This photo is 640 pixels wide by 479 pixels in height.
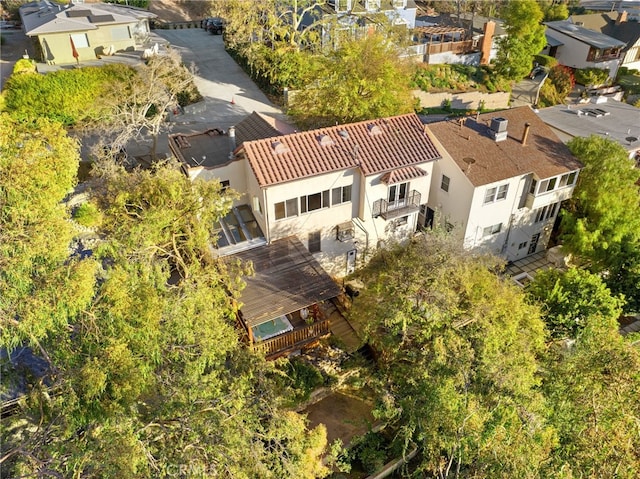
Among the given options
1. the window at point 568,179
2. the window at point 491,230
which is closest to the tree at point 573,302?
the window at point 491,230

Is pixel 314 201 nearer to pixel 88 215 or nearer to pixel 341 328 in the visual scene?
pixel 341 328

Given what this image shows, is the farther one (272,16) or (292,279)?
(272,16)

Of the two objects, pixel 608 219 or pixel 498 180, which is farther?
pixel 608 219

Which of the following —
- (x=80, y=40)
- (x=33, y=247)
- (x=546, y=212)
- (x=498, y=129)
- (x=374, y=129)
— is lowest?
(x=546, y=212)

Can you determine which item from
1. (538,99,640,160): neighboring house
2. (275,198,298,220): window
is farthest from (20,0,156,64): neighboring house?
(538,99,640,160): neighboring house

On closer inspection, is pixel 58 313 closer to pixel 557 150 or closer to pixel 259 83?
pixel 557 150

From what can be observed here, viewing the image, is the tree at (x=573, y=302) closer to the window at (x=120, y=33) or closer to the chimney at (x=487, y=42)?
the chimney at (x=487, y=42)

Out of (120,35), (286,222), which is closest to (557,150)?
(286,222)

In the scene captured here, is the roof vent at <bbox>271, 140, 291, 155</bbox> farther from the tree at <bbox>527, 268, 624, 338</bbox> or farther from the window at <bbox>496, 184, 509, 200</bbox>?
the tree at <bbox>527, 268, 624, 338</bbox>

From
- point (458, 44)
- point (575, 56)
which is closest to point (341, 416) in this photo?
point (458, 44)
